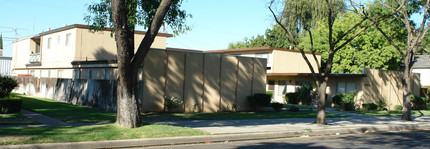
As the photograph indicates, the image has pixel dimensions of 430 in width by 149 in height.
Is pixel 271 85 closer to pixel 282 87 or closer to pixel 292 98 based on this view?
pixel 282 87

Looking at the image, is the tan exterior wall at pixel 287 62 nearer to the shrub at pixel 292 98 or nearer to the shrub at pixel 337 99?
the shrub at pixel 292 98

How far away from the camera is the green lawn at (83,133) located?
9488 millimetres

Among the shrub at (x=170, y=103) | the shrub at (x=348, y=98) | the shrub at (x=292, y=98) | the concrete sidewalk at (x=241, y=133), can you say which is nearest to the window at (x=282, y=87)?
the shrub at (x=292, y=98)

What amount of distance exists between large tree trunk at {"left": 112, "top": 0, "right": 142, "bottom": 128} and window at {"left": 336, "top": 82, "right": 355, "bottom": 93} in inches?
842

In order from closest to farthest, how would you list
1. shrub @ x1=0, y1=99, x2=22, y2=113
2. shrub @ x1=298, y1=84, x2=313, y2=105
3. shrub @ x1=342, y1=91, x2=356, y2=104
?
shrub @ x1=0, y1=99, x2=22, y2=113 → shrub @ x1=342, y1=91, x2=356, y2=104 → shrub @ x1=298, y1=84, x2=313, y2=105

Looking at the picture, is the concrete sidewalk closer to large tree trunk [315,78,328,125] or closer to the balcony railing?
large tree trunk [315,78,328,125]

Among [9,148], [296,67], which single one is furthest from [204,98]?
[296,67]

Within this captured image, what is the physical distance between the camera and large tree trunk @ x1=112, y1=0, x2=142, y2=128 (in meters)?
11.6

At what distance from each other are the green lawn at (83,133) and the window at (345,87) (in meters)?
20.3

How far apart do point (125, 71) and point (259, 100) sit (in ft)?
40.2

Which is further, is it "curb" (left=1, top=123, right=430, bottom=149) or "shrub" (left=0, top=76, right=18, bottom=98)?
"shrub" (left=0, top=76, right=18, bottom=98)

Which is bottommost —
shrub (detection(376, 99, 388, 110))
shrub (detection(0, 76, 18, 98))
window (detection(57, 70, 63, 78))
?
shrub (detection(376, 99, 388, 110))

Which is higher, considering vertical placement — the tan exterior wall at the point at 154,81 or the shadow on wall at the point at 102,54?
the shadow on wall at the point at 102,54

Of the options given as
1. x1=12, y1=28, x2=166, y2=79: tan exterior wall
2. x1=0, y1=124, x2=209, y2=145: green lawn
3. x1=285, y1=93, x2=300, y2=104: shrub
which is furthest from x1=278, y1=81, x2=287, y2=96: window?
x1=0, y1=124, x2=209, y2=145: green lawn
